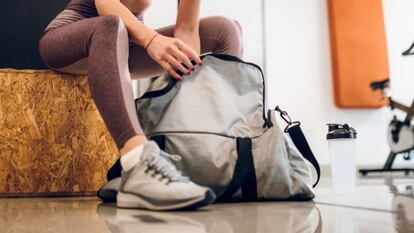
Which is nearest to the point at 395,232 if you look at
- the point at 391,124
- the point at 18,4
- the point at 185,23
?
the point at 185,23

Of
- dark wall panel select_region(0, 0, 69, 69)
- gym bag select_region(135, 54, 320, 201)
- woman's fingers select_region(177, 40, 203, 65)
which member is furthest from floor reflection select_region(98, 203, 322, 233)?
dark wall panel select_region(0, 0, 69, 69)

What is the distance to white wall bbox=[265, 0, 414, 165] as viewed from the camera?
3320 millimetres

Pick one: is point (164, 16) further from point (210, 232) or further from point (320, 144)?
point (210, 232)

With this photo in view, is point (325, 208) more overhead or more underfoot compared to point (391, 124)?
more underfoot

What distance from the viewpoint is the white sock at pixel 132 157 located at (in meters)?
0.87

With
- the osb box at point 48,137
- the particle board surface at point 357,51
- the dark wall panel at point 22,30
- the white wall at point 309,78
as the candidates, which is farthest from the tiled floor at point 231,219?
the particle board surface at point 357,51

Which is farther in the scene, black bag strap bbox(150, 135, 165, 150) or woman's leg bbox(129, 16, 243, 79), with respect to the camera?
woman's leg bbox(129, 16, 243, 79)

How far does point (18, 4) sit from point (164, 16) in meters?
1.40

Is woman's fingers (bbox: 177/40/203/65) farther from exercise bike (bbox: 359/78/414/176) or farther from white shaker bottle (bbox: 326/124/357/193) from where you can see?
exercise bike (bbox: 359/78/414/176)

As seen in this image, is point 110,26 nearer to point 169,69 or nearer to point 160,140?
point 169,69

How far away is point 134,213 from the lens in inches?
32.3

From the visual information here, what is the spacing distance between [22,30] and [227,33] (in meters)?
0.90

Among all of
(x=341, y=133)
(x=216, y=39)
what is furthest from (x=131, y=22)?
(x=341, y=133)

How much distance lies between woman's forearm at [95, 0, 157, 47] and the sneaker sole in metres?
0.40
